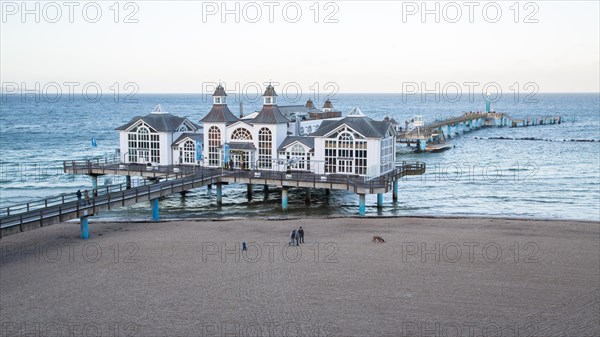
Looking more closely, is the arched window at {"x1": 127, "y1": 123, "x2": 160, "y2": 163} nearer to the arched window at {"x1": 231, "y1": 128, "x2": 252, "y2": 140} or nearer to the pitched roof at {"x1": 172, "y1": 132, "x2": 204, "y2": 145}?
the pitched roof at {"x1": 172, "y1": 132, "x2": 204, "y2": 145}

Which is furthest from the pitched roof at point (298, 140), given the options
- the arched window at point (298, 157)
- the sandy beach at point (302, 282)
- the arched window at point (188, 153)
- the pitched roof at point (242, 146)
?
the sandy beach at point (302, 282)

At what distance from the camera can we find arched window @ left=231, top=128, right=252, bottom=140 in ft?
160

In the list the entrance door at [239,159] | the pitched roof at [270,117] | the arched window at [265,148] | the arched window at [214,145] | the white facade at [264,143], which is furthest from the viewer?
the arched window at [214,145]

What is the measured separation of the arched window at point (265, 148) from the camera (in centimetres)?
4778

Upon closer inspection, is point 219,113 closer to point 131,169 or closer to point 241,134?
point 241,134

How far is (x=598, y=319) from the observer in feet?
74.4

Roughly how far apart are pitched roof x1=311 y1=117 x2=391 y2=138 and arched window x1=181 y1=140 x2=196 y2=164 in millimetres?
10667

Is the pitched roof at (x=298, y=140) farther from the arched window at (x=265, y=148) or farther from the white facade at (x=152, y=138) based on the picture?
the white facade at (x=152, y=138)

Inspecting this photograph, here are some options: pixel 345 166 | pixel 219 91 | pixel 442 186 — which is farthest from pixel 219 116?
pixel 442 186

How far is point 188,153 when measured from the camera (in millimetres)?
51219

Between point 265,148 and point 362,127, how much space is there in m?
7.52

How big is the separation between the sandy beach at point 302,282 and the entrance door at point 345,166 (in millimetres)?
8303

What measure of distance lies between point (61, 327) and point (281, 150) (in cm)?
2702

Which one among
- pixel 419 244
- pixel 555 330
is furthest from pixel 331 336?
pixel 419 244
